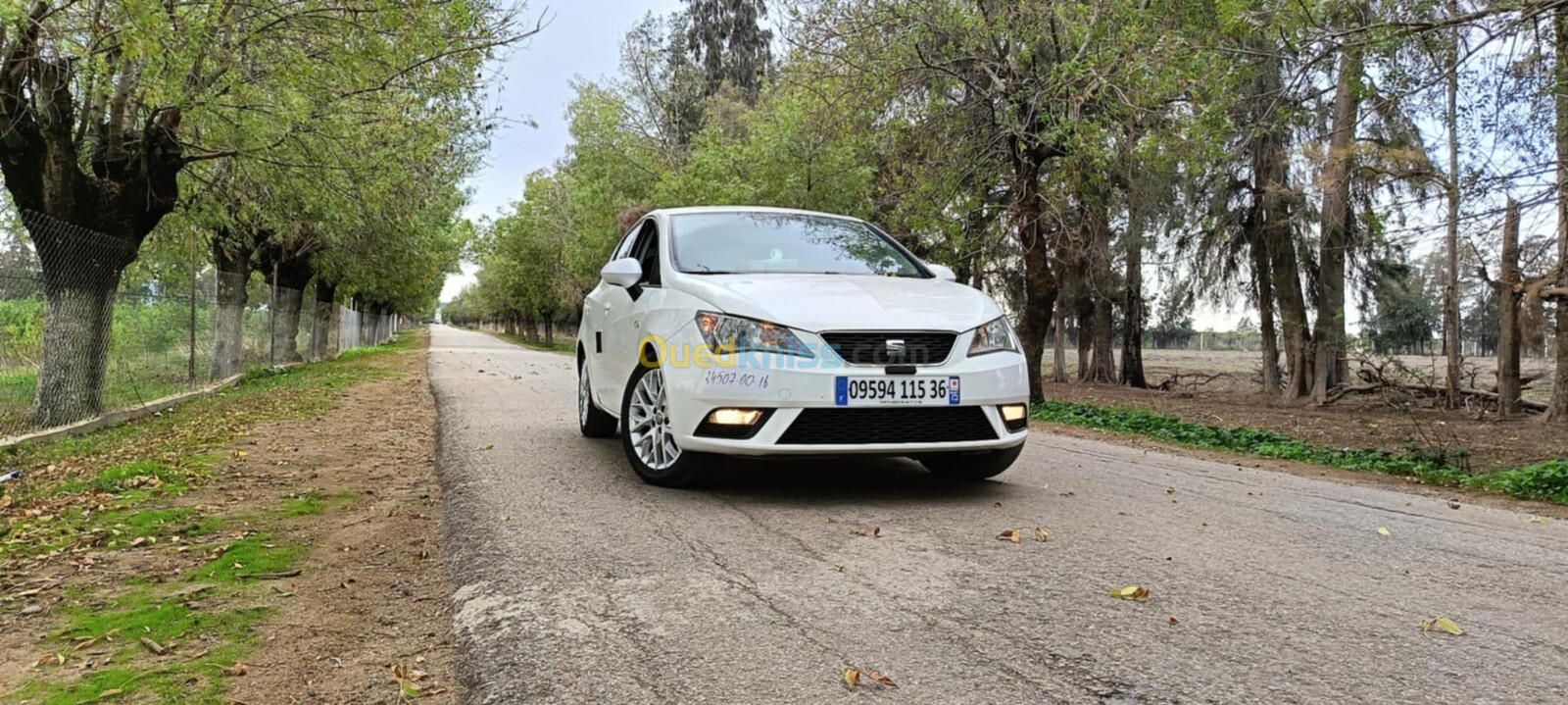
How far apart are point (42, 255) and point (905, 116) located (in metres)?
11.2

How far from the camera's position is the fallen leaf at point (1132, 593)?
9.36 feet

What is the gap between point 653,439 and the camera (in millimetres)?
4719

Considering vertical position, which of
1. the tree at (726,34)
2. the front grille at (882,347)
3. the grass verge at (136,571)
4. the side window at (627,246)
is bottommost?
the grass verge at (136,571)

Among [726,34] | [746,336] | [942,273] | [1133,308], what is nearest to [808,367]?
[746,336]

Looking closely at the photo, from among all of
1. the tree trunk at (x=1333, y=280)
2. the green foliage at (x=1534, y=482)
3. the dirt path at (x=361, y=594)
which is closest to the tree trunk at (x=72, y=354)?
the dirt path at (x=361, y=594)

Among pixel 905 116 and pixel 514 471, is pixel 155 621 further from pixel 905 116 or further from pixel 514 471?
pixel 905 116

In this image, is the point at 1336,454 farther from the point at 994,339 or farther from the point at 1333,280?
the point at 1333,280

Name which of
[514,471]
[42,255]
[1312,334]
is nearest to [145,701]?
[514,471]

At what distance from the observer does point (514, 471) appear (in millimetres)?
5344

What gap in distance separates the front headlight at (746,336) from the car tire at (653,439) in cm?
43

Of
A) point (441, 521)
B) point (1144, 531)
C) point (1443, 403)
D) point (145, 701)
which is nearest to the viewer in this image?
point (145, 701)

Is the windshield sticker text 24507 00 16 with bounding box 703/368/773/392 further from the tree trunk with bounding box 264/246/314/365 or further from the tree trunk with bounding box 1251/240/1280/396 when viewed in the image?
the tree trunk with bounding box 264/246/314/365

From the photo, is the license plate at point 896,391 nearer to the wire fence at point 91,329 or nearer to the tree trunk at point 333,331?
the wire fence at point 91,329

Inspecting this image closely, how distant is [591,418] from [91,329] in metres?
6.58
